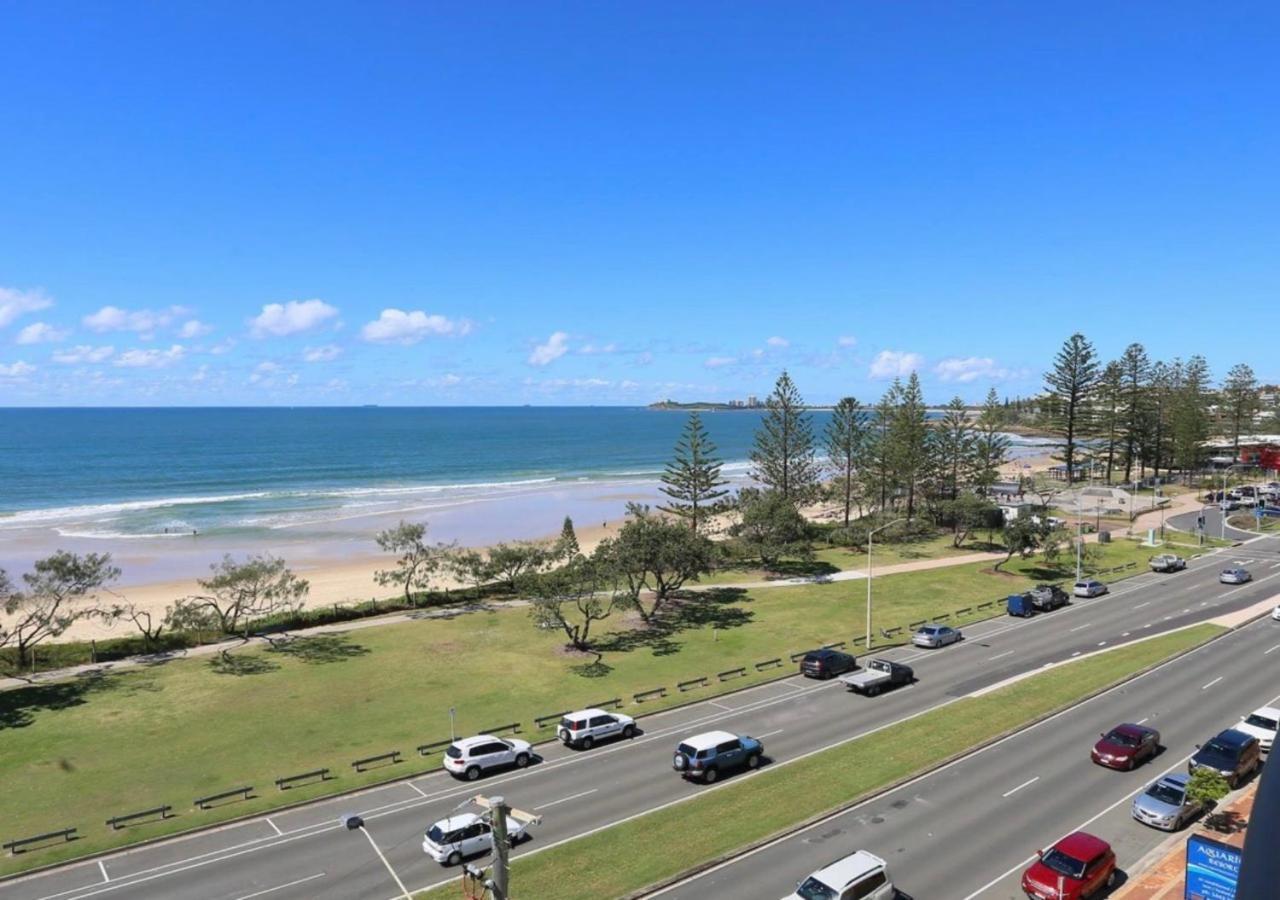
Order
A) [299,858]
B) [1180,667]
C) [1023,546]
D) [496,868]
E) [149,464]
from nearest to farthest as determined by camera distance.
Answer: [496,868] < [299,858] < [1180,667] < [1023,546] < [149,464]

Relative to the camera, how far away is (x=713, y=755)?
25875 mm

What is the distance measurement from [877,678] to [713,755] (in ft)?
38.9

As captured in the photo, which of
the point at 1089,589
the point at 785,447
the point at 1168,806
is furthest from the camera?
the point at 785,447

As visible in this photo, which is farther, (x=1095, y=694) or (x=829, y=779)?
(x=1095, y=694)

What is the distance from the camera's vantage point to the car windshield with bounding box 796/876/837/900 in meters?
17.3

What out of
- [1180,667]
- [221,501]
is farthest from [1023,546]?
[221,501]

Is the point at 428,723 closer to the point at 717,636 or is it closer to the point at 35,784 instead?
the point at 35,784

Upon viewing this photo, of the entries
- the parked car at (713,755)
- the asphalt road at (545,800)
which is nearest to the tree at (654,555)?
the asphalt road at (545,800)

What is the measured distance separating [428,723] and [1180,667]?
3349cm

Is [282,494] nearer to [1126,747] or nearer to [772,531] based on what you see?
[772,531]

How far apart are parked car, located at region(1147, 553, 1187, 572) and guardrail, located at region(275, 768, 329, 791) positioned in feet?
192

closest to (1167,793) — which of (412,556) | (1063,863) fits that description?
(1063,863)

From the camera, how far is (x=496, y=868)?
11953mm

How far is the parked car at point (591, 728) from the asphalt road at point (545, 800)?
49 centimetres
